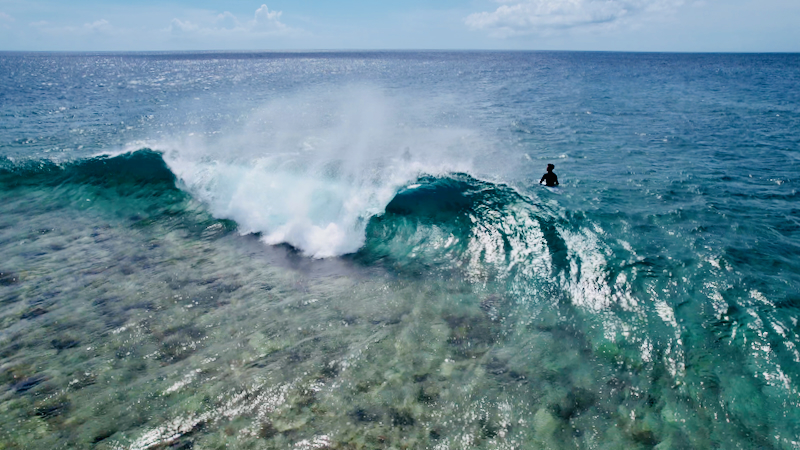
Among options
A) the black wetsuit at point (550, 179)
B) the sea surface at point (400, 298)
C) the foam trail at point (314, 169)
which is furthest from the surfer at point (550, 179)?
the foam trail at point (314, 169)

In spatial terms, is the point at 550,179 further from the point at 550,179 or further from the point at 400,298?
the point at 400,298

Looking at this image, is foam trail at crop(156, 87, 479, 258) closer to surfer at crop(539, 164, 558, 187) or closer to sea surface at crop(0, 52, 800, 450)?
sea surface at crop(0, 52, 800, 450)

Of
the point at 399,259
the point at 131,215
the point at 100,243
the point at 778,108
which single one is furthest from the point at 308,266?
the point at 778,108

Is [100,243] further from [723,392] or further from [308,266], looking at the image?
[723,392]

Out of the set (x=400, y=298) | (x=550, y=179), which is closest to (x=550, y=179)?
(x=550, y=179)

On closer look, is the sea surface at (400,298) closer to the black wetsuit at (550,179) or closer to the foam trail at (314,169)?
the foam trail at (314,169)

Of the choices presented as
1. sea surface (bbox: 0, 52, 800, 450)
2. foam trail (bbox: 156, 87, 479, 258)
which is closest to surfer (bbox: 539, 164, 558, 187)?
sea surface (bbox: 0, 52, 800, 450)
